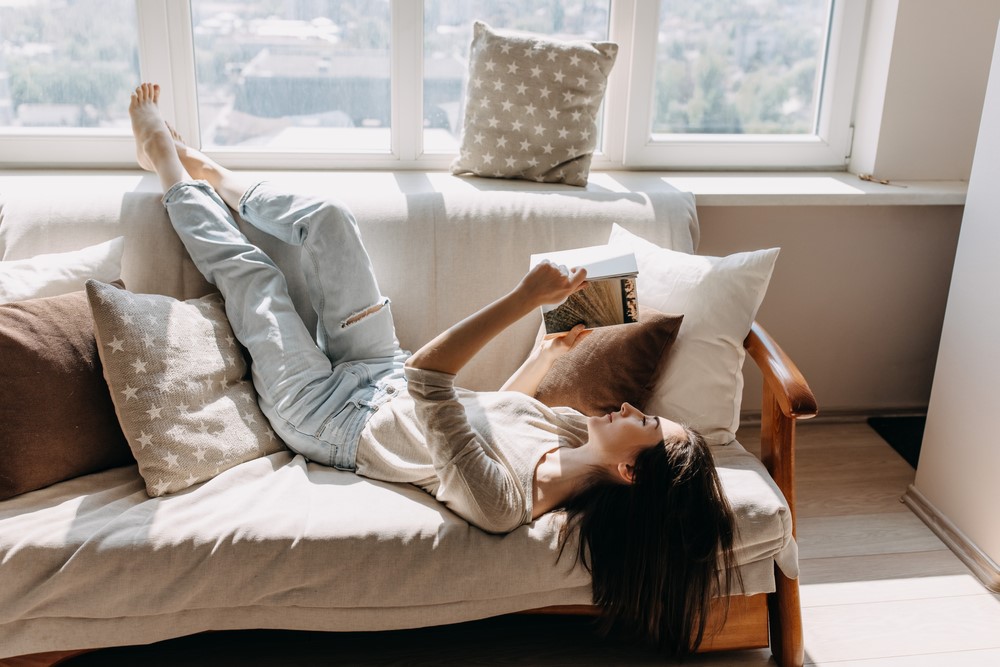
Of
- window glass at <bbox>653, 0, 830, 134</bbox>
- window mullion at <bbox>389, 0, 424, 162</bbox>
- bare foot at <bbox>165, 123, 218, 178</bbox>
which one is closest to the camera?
bare foot at <bbox>165, 123, 218, 178</bbox>

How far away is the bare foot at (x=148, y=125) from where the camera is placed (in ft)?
7.11

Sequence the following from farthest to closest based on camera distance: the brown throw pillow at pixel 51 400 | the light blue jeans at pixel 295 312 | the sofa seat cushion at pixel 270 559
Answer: the light blue jeans at pixel 295 312
the brown throw pillow at pixel 51 400
the sofa seat cushion at pixel 270 559

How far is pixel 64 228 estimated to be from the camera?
2080mm

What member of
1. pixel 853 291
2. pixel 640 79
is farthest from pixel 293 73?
pixel 853 291

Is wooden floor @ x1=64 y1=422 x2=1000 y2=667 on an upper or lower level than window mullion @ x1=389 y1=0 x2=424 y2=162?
lower

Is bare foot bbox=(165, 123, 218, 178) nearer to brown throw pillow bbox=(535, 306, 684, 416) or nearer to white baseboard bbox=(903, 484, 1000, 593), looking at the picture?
brown throw pillow bbox=(535, 306, 684, 416)

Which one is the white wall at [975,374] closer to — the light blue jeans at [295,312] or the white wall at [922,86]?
the white wall at [922,86]

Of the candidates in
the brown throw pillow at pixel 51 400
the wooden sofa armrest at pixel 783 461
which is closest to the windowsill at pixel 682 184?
the brown throw pillow at pixel 51 400

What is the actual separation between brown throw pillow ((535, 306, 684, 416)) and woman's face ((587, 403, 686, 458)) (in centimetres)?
21

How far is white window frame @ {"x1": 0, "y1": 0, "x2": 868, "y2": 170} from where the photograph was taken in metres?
2.51

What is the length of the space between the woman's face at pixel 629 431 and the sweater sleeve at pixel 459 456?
0.72ft

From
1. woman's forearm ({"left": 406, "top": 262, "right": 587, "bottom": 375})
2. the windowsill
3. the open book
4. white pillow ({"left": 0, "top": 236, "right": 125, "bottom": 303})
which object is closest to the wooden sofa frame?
the open book

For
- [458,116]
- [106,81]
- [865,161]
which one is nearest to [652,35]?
[458,116]

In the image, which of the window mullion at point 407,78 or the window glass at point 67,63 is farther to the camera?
the window mullion at point 407,78
